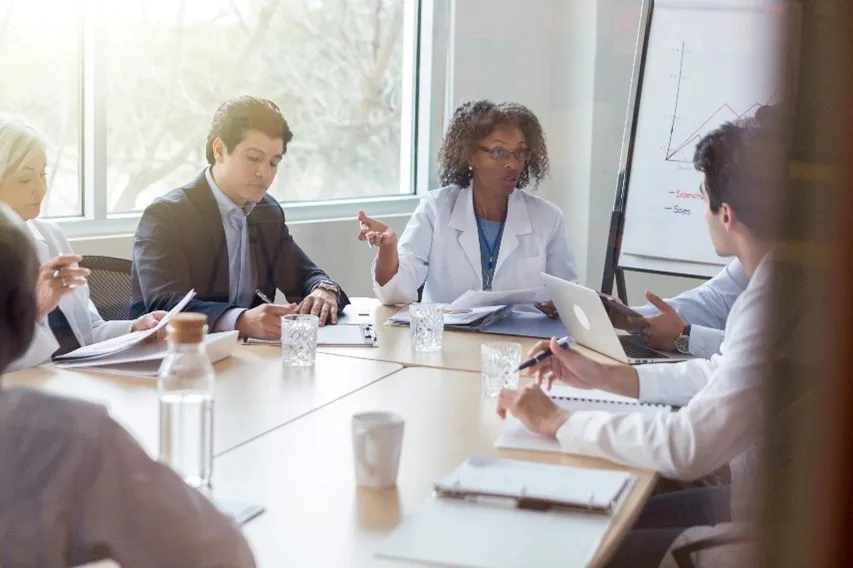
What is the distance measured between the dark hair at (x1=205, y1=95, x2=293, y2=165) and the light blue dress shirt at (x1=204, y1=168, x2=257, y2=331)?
0.10 metres

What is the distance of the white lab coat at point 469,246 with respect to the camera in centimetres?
294

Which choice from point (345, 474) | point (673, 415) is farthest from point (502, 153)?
point (345, 474)

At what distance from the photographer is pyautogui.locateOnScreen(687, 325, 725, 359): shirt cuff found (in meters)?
Result: 2.02

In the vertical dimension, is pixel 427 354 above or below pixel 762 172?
below

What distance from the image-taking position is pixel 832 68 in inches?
18.1

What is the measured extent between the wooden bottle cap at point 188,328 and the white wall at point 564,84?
8.90 feet

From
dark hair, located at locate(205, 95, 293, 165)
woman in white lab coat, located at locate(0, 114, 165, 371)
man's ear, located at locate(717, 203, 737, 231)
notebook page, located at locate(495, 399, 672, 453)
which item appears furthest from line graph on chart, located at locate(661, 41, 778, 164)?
man's ear, located at locate(717, 203, 737, 231)

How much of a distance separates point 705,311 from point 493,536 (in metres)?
1.45

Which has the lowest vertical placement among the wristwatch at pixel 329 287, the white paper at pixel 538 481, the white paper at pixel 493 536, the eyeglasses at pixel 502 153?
the white paper at pixel 493 536

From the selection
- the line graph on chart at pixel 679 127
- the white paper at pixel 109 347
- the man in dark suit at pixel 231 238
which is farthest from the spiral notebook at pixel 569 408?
the line graph on chart at pixel 679 127

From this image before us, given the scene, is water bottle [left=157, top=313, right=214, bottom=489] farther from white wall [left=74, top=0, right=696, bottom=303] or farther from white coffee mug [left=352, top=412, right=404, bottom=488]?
white wall [left=74, top=0, right=696, bottom=303]

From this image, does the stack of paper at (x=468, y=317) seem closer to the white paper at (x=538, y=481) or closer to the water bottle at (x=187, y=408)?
the white paper at (x=538, y=481)

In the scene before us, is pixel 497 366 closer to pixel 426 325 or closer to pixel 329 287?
pixel 426 325

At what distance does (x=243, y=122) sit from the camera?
102 inches
